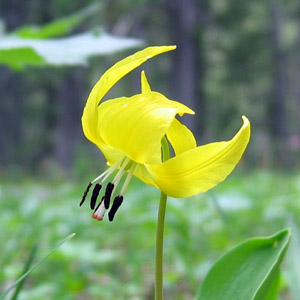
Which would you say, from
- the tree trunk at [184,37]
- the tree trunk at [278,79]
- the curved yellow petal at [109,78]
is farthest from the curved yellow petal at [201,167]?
the tree trunk at [278,79]

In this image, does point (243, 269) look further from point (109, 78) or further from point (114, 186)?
point (109, 78)

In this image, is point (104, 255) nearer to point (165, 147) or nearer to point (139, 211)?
point (139, 211)

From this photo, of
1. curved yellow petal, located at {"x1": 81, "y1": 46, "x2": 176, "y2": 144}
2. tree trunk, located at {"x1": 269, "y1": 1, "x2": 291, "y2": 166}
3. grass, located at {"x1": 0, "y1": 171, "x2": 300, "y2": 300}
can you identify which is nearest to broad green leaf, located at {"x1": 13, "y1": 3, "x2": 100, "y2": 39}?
grass, located at {"x1": 0, "y1": 171, "x2": 300, "y2": 300}

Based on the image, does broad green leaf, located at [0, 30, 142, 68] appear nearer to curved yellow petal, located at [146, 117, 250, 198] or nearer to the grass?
the grass

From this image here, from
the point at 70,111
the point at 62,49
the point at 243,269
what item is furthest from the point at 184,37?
the point at 243,269

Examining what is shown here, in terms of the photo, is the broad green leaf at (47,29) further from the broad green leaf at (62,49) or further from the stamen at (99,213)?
the stamen at (99,213)

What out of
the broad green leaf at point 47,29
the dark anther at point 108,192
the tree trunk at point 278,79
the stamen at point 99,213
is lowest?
the tree trunk at point 278,79
